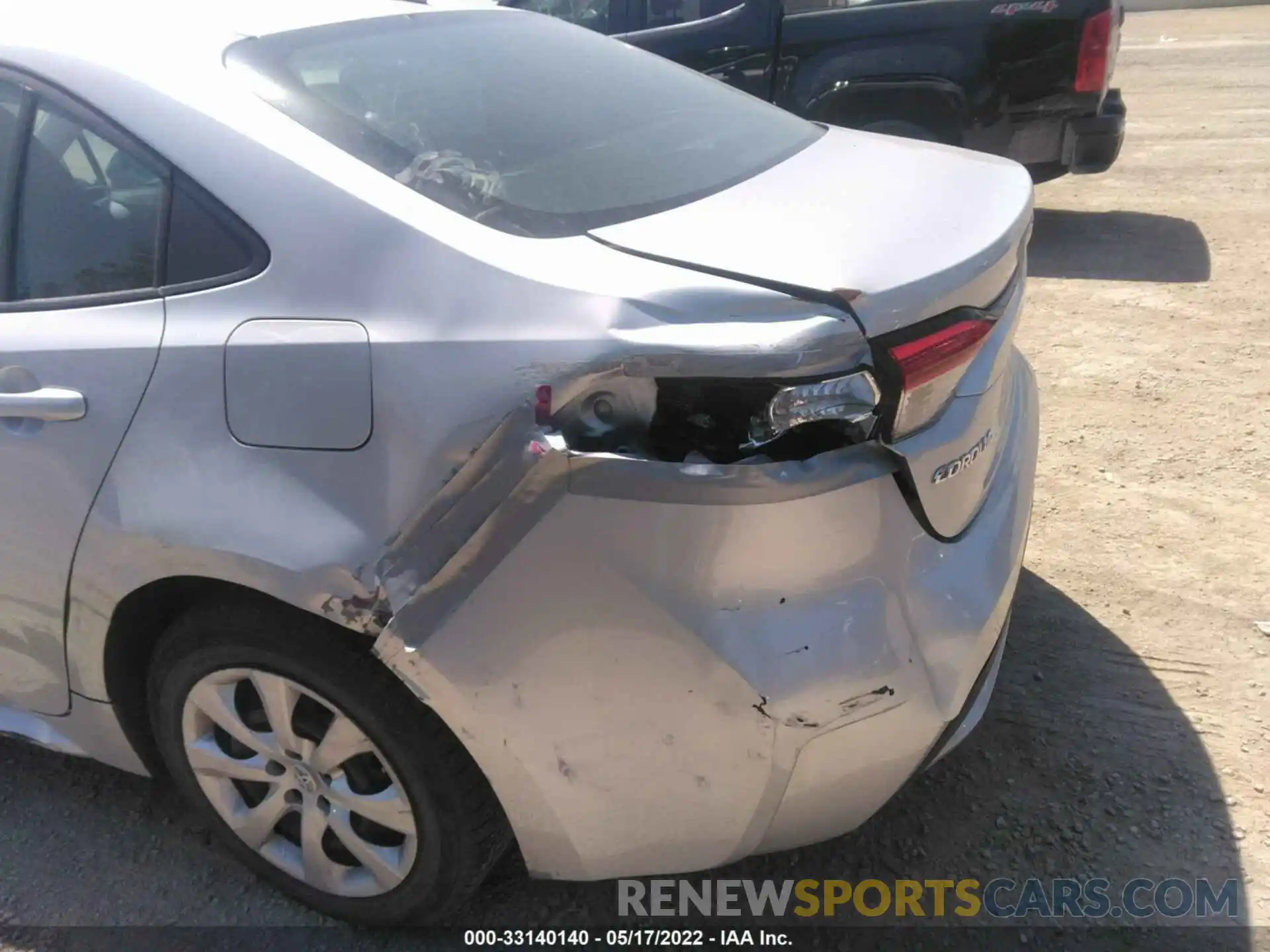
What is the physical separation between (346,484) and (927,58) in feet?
16.8

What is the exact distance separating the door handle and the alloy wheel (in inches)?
21.2

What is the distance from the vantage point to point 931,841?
2.27 m

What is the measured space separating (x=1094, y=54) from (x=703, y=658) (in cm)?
530

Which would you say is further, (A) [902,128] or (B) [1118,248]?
(B) [1118,248]

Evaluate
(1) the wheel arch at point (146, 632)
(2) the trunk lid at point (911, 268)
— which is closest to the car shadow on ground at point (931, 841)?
(1) the wheel arch at point (146, 632)

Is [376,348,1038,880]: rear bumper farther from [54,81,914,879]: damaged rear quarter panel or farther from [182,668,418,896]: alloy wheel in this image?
[182,668,418,896]: alloy wheel

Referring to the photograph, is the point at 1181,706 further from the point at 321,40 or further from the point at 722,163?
the point at 321,40

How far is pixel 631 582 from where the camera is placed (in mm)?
1561

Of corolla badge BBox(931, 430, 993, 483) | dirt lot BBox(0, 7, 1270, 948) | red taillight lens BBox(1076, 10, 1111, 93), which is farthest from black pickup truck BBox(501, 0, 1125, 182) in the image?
corolla badge BBox(931, 430, 993, 483)

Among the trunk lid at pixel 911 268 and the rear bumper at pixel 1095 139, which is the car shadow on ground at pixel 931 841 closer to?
the trunk lid at pixel 911 268

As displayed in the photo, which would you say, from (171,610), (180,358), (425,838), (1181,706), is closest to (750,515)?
(425,838)

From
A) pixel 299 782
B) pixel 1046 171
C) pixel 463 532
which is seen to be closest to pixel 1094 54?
pixel 1046 171

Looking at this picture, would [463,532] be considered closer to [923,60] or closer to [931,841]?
[931,841]

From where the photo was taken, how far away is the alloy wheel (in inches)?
75.2
